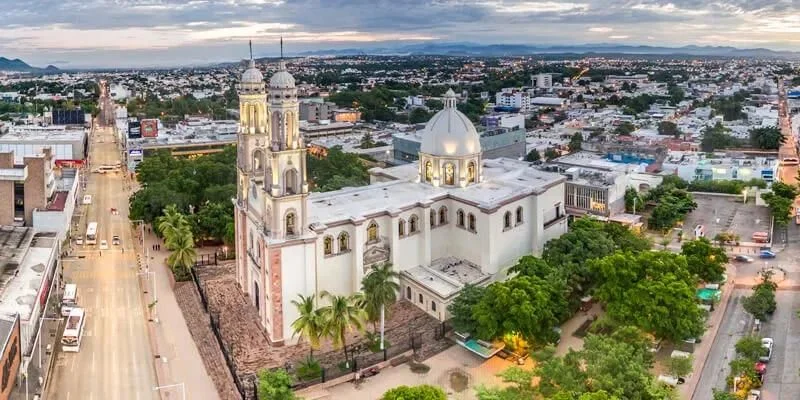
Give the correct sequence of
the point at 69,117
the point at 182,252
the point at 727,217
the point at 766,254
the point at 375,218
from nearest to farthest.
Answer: the point at 375,218, the point at 182,252, the point at 766,254, the point at 727,217, the point at 69,117

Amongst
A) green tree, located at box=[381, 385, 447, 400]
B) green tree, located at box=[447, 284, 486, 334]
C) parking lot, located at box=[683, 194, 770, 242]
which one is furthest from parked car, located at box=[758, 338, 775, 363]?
parking lot, located at box=[683, 194, 770, 242]

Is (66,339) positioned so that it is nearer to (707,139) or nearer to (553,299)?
(553,299)

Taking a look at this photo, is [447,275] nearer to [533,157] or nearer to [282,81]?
[282,81]

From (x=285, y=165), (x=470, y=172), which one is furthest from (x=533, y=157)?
(x=285, y=165)

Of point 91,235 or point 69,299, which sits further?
point 91,235

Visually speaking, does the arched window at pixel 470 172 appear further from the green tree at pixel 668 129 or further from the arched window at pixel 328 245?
the green tree at pixel 668 129

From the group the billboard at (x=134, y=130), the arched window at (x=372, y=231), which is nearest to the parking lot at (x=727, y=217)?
the arched window at (x=372, y=231)

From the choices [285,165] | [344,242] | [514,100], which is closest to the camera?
[285,165]
